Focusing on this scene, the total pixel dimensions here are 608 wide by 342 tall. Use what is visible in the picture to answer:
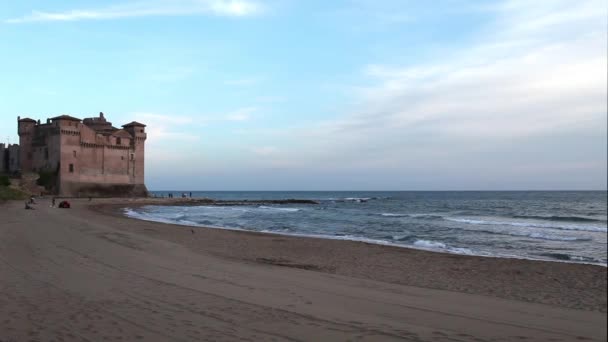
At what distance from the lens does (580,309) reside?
6.90 metres

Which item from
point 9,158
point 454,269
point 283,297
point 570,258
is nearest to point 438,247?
point 570,258

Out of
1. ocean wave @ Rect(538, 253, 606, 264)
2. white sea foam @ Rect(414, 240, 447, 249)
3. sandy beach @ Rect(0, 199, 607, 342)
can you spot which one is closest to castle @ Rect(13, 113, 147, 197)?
sandy beach @ Rect(0, 199, 607, 342)

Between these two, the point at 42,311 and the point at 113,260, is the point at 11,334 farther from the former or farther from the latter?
the point at 113,260

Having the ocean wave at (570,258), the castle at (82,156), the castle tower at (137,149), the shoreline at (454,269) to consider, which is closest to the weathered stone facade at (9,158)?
the castle at (82,156)

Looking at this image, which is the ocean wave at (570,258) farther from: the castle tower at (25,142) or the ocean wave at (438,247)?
the castle tower at (25,142)

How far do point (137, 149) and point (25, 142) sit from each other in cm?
1329

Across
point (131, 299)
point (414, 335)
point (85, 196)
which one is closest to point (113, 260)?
point (131, 299)

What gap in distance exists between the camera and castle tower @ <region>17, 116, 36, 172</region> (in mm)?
60344

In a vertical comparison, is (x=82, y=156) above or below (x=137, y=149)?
below

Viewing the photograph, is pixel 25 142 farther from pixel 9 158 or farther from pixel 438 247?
pixel 438 247

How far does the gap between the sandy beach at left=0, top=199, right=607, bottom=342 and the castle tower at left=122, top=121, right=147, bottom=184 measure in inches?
2194

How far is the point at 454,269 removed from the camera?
1112 centimetres

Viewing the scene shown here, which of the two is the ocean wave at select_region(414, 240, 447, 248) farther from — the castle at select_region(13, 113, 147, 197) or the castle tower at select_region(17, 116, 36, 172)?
the castle tower at select_region(17, 116, 36, 172)

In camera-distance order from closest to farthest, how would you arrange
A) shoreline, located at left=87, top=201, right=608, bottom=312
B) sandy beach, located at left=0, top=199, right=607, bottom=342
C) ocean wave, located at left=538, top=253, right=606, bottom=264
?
1. sandy beach, located at left=0, top=199, right=607, bottom=342
2. shoreline, located at left=87, top=201, right=608, bottom=312
3. ocean wave, located at left=538, top=253, right=606, bottom=264
